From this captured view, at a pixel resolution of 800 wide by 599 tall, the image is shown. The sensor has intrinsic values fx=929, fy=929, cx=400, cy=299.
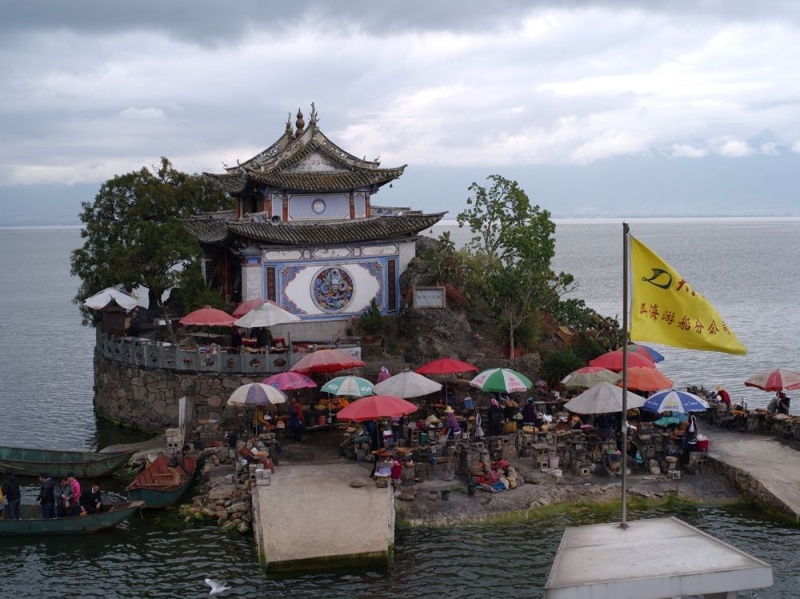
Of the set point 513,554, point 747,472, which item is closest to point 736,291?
point 747,472

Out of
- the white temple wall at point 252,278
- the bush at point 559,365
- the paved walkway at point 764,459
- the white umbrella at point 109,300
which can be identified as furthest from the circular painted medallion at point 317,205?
the paved walkway at point 764,459

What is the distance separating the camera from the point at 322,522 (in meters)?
22.3

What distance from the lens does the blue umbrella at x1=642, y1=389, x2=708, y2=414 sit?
26547mm

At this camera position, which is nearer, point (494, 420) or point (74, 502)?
point (74, 502)

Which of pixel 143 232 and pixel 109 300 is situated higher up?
pixel 143 232

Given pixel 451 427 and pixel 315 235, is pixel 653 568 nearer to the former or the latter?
pixel 451 427

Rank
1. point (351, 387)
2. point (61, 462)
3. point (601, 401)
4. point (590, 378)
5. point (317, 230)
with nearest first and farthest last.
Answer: point (601, 401), point (351, 387), point (590, 378), point (61, 462), point (317, 230)

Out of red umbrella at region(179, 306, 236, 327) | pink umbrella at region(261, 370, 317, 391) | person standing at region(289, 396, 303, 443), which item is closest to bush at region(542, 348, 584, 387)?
pink umbrella at region(261, 370, 317, 391)

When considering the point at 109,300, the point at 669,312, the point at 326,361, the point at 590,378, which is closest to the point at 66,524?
the point at 326,361

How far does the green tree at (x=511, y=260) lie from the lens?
37.8m

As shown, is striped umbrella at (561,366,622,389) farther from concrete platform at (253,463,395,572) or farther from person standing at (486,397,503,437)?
concrete platform at (253,463,395,572)

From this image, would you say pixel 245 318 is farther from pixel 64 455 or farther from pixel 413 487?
pixel 413 487

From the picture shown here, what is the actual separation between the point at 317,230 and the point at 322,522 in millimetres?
17826

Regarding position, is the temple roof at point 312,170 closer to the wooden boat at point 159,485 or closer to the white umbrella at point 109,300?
the white umbrella at point 109,300
